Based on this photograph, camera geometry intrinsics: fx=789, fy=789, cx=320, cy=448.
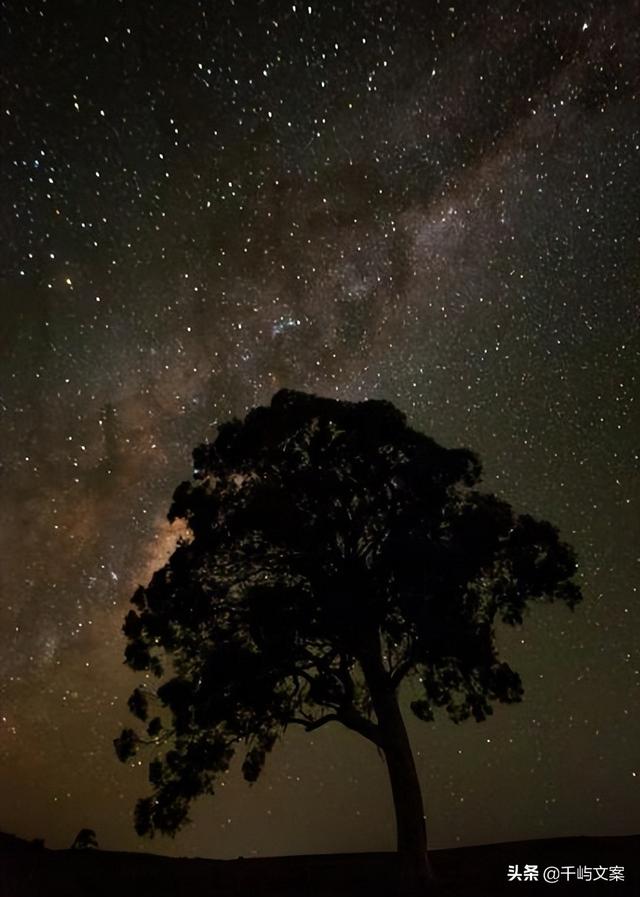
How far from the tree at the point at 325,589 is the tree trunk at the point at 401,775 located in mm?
38

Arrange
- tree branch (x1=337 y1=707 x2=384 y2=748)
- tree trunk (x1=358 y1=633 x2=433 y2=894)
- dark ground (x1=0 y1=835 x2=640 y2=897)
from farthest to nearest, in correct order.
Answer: tree branch (x1=337 y1=707 x2=384 y2=748) < dark ground (x1=0 y1=835 x2=640 y2=897) < tree trunk (x1=358 y1=633 x2=433 y2=894)

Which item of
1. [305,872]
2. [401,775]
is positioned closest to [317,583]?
[401,775]

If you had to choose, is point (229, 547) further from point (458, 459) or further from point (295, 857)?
point (295, 857)

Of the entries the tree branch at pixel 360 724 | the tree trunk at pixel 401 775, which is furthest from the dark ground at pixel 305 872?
the tree branch at pixel 360 724

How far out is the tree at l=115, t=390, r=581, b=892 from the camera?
1598 centimetres

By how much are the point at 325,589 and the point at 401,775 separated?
3.93m

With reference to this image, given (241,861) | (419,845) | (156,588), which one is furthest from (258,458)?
(241,861)

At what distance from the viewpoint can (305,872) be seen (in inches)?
750

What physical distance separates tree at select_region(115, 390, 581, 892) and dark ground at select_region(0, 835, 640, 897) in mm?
1992

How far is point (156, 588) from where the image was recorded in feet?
56.5

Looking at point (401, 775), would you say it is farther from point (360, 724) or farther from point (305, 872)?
point (305, 872)

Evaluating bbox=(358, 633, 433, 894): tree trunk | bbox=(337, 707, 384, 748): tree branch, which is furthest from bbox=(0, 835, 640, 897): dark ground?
bbox=(337, 707, 384, 748): tree branch

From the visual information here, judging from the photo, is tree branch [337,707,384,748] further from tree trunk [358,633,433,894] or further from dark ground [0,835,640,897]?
dark ground [0,835,640,897]

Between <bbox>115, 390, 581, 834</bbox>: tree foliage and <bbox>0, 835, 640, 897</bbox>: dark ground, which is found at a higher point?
<bbox>115, 390, 581, 834</bbox>: tree foliage
